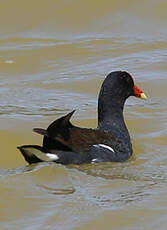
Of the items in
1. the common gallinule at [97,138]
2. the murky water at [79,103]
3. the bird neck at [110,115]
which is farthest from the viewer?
the bird neck at [110,115]

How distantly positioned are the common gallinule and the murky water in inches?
4.4

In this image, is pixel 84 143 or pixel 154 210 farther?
pixel 84 143

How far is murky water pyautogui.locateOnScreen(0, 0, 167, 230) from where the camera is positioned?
26.5 ft

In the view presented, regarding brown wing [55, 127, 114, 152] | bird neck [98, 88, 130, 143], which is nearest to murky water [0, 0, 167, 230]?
brown wing [55, 127, 114, 152]

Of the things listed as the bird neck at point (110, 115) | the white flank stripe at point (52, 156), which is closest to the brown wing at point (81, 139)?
the white flank stripe at point (52, 156)

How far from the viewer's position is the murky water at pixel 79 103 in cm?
809

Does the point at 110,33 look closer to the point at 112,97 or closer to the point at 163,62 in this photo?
the point at 163,62

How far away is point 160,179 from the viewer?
9.00 meters

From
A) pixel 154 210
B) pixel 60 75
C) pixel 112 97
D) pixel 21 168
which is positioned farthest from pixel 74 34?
pixel 154 210

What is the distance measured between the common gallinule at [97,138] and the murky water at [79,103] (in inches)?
4.4

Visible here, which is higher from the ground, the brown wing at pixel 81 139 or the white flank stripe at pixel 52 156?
the brown wing at pixel 81 139

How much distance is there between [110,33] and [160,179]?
670 cm

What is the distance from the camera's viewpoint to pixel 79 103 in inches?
471

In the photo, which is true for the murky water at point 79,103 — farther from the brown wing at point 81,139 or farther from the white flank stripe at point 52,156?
the brown wing at point 81,139
